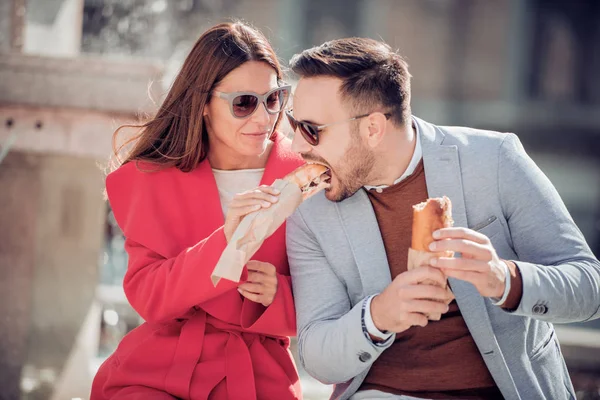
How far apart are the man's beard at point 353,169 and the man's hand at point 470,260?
56cm

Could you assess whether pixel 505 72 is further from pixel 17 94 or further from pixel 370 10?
pixel 17 94

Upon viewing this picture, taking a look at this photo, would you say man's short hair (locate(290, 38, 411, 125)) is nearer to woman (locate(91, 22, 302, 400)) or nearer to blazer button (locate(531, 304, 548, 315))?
woman (locate(91, 22, 302, 400))

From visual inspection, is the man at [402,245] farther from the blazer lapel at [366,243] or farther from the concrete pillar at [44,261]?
the concrete pillar at [44,261]

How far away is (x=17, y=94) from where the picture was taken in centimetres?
419

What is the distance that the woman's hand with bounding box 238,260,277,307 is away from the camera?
118 inches

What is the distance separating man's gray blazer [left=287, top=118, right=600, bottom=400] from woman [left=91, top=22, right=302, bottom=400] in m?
0.19

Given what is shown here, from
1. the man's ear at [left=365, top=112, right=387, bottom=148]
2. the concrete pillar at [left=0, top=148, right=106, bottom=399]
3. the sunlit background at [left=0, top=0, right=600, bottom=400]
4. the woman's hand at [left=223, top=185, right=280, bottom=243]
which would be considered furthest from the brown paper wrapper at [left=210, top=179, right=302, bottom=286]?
the concrete pillar at [left=0, top=148, right=106, bottom=399]

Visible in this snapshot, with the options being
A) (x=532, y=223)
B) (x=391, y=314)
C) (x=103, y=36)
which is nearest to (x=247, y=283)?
(x=391, y=314)

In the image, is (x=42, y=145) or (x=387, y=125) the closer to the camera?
(x=387, y=125)

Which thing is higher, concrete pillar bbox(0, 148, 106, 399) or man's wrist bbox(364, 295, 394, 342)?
man's wrist bbox(364, 295, 394, 342)

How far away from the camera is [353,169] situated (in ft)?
10.00

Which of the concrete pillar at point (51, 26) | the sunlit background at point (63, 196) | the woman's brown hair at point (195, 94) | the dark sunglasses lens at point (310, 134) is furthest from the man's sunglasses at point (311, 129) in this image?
the concrete pillar at point (51, 26)

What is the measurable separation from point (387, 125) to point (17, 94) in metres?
2.01

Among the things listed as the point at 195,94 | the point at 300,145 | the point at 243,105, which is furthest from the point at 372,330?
the point at 195,94
